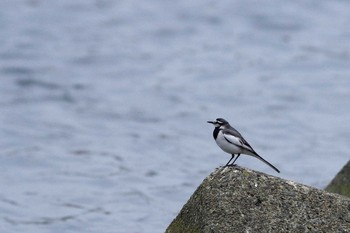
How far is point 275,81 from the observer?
102 ft

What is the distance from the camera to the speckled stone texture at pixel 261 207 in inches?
395

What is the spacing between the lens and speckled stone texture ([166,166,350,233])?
10.0m


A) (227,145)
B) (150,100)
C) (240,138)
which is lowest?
(150,100)

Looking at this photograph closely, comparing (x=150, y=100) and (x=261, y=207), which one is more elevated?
(x=261, y=207)

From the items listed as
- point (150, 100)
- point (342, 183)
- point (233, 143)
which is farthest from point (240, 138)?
point (150, 100)

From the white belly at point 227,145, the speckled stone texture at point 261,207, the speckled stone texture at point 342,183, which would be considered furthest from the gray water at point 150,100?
the speckled stone texture at point 261,207

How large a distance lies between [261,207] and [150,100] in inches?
748

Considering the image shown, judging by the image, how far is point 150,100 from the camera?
2900 cm

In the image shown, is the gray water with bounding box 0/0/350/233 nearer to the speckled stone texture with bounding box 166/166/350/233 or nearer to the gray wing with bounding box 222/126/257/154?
the gray wing with bounding box 222/126/257/154

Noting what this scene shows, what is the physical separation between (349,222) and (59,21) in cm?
2629

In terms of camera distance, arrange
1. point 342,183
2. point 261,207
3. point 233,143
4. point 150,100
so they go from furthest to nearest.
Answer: point 150,100, point 342,183, point 233,143, point 261,207

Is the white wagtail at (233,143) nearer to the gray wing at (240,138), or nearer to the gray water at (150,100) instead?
the gray wing at (240,138)

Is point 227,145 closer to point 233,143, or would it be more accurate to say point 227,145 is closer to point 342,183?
point 233,143

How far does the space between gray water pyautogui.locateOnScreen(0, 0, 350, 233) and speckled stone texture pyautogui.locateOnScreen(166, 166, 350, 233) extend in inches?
311
